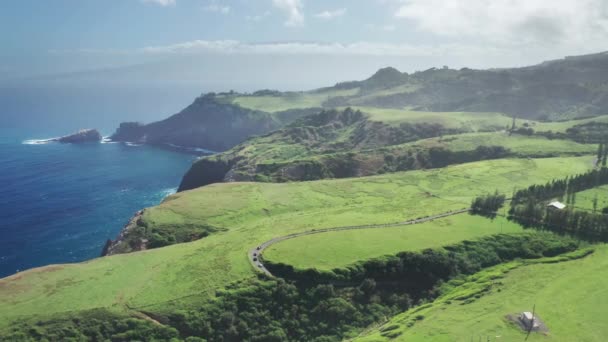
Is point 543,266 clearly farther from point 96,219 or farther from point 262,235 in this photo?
point 96,219

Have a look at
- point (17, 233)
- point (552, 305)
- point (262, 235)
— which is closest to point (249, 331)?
point (262, 235)

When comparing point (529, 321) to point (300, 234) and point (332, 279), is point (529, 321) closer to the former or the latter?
point (332, 279)

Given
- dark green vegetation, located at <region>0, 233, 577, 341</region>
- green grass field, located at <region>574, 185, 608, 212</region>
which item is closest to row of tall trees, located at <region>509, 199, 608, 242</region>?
dark green vegetation, located at <region>0, 233, 577, 341</region>

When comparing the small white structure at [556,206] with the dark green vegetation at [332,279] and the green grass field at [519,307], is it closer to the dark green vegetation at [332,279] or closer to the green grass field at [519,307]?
the dark green vegetation at [332,279]

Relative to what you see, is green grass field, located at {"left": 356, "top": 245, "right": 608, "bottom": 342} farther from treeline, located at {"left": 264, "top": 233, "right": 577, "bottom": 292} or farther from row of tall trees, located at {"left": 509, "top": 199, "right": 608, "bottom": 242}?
row of tall trees, located at {"left": 509, "top": 199, "right": 608, "bottom": 242}

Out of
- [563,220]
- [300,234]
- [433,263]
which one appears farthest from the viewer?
[563,220]

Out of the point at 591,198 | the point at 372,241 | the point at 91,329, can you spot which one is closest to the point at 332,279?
the point at 372,241
